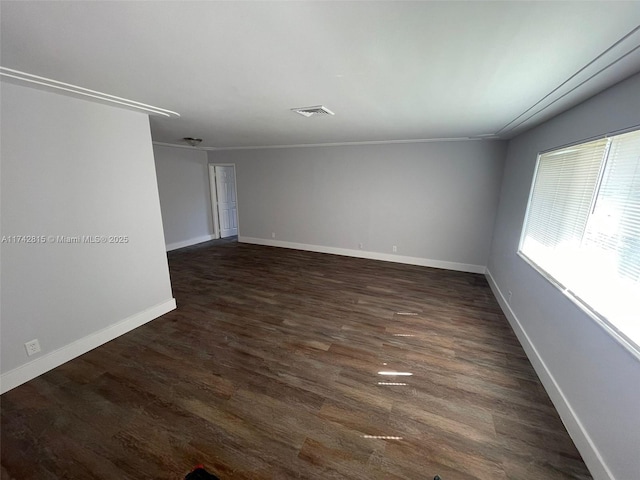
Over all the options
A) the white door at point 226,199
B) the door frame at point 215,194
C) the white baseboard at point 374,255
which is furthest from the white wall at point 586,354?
the white door at point 226,199

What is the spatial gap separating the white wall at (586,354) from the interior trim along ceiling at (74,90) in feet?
12.3

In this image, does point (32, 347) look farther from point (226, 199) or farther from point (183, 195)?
point (226, 199)

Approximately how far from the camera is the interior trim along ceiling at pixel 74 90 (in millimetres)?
1736

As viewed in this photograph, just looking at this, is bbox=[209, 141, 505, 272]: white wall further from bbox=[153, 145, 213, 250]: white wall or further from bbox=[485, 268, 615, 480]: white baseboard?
bbox=[485, 268, 615, 480]: white baseboard

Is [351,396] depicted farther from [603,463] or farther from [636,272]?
[636,272]

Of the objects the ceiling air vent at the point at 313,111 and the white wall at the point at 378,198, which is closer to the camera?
the ceiling air vent at the point at 313,111

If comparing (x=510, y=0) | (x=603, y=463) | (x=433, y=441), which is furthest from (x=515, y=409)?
(x=510, y=0)

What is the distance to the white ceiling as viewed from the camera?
1056 millimetres

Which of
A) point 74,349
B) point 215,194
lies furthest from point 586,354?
point 215,194

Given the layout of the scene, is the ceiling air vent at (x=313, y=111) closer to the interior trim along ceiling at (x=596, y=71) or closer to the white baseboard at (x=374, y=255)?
the interior trim along ceiling at (x=596, y=71)

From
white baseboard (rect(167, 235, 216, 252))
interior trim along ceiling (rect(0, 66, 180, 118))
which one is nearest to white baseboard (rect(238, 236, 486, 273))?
white baseboard (rect(167, 235, 216, 252))

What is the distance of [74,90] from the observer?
2.04 meters

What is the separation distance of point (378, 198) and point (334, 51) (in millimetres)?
3944

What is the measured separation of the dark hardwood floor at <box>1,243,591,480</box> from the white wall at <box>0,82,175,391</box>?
274 millimetres
